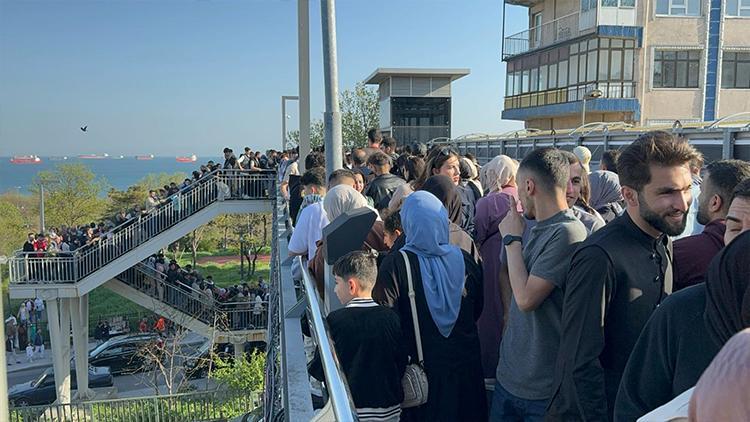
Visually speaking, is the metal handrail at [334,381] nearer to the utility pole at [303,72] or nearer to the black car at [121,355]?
the utility pole at [303,72]

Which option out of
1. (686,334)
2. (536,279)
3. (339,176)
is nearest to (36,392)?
(339,176)

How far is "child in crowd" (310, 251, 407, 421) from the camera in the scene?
Answer: 9.39 feet

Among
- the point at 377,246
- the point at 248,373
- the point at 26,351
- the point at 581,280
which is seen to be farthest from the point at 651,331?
the point at 26,351

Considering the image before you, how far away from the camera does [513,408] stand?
9.55ft

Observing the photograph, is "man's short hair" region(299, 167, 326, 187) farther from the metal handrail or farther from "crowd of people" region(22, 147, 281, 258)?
"crowd of people" region(22, 147, 281, 258)

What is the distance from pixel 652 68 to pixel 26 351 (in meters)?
35.3

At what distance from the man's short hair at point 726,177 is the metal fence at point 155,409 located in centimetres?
1392

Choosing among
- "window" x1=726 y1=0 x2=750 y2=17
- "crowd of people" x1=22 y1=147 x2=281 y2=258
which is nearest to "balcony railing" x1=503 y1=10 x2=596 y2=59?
"window" x1=726 y1=0 x2=750 y2=17

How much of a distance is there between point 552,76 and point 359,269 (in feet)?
101

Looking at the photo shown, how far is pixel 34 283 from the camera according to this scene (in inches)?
747

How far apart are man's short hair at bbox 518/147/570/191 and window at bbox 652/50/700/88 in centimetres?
3033

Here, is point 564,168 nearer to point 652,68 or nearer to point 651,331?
point 651,331

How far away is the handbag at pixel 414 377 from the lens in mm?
2996

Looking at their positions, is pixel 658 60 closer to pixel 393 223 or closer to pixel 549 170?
pixel 393 223
